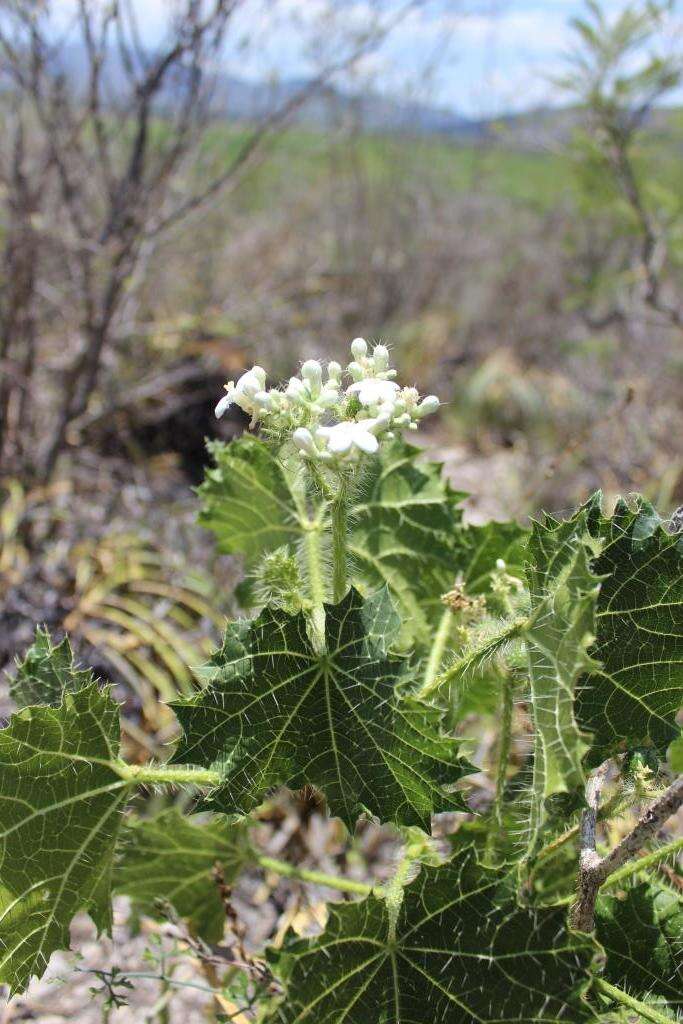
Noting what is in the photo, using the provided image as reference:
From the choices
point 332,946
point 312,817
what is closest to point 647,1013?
point 332,946

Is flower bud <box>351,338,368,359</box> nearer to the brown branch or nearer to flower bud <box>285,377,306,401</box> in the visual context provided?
flower bud <box>285,377,306,401</box>

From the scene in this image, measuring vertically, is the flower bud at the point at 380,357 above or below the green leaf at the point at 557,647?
above

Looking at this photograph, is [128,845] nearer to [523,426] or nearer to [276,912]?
[276,912]

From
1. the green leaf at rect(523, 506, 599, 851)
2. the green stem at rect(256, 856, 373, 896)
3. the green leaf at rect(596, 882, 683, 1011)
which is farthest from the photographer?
the green stem at rect(256, 856, 373, 896)

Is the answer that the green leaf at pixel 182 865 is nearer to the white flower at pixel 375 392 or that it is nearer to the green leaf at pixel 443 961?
the green leaf at pixel 443 961

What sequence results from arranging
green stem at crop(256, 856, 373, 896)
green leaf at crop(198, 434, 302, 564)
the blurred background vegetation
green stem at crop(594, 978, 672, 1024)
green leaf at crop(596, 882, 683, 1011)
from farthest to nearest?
the blurred background vegetation < green leaf at crop(198, 434, 302, 564) < green stem at crop(256, 856, 373, 896) < green leaf at crop(596, 882, 683, 1011) < green stem at crop(594, 978, 672, 1024)

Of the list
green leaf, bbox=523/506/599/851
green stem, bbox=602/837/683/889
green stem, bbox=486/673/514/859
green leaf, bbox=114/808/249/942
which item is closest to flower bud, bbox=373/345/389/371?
green leaf, bbox=523/506/599/851

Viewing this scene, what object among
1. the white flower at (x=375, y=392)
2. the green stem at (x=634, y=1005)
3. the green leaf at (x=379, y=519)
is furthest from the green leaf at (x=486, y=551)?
the green stem at (x=634, y=1005)
